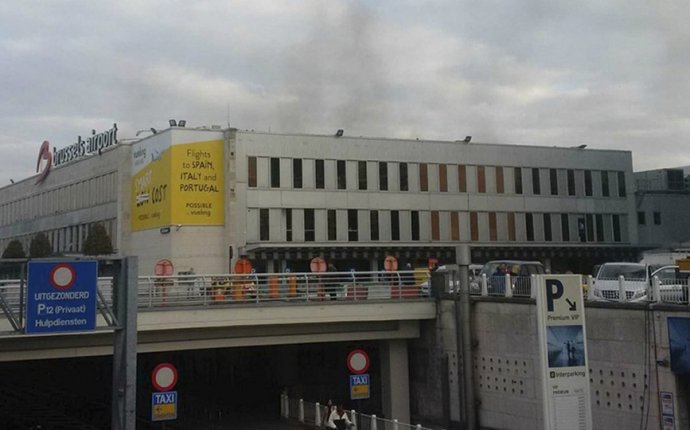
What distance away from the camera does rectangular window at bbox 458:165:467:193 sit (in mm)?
61156

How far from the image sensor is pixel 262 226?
55250mm

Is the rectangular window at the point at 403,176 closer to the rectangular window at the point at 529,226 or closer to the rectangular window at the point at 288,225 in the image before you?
the rectangular window at the point at 288,225

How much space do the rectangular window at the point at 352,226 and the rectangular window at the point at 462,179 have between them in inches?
354

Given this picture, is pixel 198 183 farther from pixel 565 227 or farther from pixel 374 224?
pixel 565 227

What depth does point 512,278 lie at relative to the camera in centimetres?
2825

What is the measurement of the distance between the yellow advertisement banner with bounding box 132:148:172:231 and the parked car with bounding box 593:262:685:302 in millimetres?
33918

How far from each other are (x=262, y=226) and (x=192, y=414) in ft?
74.7

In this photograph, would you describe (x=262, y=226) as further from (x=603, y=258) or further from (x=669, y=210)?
(x=669, y=210)

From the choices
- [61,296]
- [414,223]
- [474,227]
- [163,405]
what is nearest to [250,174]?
[414,223]

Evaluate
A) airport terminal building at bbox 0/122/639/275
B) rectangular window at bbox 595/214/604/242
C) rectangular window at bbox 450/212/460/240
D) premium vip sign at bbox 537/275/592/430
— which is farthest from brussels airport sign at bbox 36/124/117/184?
premium vip sign at bbox 537/275/592/430

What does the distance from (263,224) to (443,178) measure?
14.7 metres

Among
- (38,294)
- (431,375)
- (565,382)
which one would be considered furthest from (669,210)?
(38,294)

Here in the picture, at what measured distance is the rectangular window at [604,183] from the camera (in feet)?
217

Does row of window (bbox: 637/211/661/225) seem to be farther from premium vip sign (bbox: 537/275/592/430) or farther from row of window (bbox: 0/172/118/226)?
premium vip sign (bbox: 537/275/592/430)
